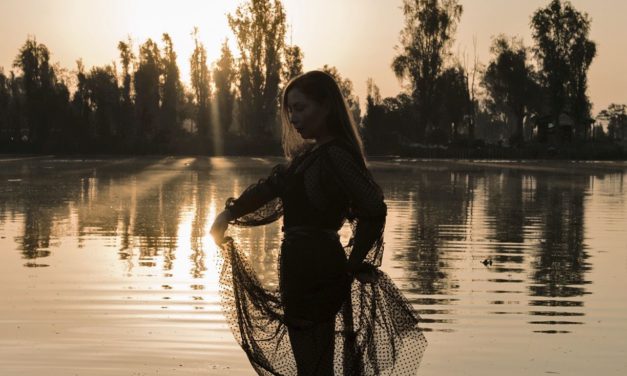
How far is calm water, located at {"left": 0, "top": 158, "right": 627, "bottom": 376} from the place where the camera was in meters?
7.93

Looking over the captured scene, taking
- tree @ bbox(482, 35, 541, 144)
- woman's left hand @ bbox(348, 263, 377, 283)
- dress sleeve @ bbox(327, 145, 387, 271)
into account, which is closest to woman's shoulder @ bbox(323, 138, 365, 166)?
dress sleeve @ bbox(327, 145, 387, 271)

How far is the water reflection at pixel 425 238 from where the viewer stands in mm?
10812

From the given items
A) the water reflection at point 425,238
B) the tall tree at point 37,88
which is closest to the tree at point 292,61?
the tall tree at point 37,88

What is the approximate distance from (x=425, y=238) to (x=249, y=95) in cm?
7244

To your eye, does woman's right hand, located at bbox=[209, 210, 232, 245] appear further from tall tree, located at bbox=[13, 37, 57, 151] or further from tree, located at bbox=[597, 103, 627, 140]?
tree, located at bbox=[597, 103, 627, 140]

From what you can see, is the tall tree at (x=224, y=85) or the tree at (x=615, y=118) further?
the tree at (x=615, y=118)

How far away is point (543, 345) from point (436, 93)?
283 feet

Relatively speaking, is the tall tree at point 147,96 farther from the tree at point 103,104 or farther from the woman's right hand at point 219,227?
the woman's right hand at point 219,227

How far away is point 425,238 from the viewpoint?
1705 cm

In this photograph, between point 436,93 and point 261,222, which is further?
point 436,93

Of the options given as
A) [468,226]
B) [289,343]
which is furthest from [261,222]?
[468,226]

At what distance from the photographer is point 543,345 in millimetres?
8391

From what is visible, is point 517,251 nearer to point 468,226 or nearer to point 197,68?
point 468,226

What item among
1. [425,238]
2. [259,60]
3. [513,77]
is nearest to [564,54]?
[513,77]
